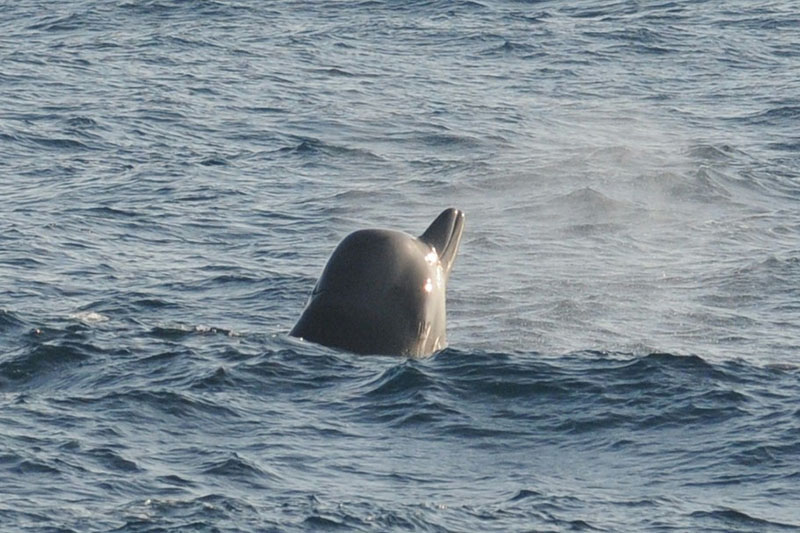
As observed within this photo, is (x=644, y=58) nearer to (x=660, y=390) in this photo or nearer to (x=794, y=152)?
(x=794, y=152)

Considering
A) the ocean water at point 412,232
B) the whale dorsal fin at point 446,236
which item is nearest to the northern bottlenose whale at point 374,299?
the ocean water at point 412,232

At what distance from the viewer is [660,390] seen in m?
22.7

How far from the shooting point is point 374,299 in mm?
Answer: 22625

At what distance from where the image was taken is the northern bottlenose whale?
2266 centimetres

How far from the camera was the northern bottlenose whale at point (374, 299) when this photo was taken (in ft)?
74.3

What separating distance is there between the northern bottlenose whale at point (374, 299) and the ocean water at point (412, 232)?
12.9 inches

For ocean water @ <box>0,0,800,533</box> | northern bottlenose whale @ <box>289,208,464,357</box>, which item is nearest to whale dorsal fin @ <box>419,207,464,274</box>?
northern bottlenose whale @ <box>289,208,464,357</box>

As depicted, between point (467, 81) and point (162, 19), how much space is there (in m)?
15.5

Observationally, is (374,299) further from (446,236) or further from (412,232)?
(412,232)

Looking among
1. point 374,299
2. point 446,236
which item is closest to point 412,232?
point 446,236

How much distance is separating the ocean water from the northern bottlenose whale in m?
0.33

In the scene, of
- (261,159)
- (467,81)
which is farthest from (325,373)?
(467,81)

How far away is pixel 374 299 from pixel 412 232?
12.3 meters

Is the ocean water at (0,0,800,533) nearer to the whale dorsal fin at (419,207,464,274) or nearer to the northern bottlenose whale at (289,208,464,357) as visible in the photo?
the northern bottlenose whale at (289,208,464,357)
